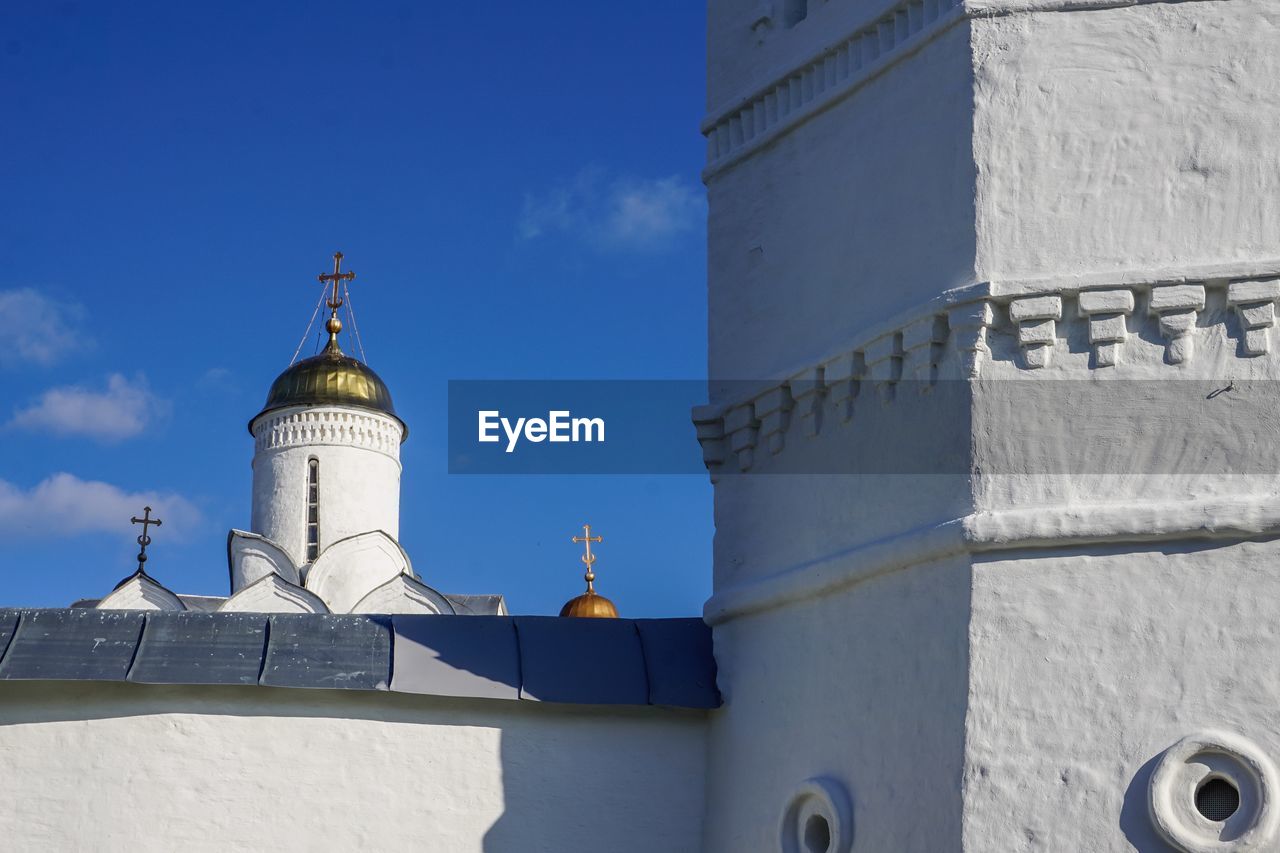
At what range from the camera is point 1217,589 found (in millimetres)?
6414

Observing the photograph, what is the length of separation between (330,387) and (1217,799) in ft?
75.6

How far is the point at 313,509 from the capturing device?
90.3 ft

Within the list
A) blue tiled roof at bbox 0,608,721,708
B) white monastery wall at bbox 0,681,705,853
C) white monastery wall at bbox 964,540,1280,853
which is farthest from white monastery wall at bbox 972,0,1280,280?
white monastery wall at bbox 0,681,705,853

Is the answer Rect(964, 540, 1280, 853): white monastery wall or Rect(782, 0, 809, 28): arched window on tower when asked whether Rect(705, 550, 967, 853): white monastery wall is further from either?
Rect(782, 0, 809, 28): arched window on tower

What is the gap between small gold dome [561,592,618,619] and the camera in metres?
29.2

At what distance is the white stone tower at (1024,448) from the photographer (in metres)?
6.36

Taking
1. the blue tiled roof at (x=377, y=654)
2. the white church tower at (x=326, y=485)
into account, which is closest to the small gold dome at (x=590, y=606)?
the white church tower at (x=326, y=485)

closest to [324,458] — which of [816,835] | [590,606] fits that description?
[590,606]

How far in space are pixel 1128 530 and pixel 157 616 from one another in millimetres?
4429

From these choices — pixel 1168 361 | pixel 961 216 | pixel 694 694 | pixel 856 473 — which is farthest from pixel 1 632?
pixel 1168 361

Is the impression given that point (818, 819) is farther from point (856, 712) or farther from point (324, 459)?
point (324, 459)

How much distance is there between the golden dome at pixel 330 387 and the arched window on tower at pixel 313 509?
3.46 feet

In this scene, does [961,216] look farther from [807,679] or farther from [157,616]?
[157,616]

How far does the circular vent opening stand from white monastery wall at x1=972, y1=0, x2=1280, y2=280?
1.88 meters
